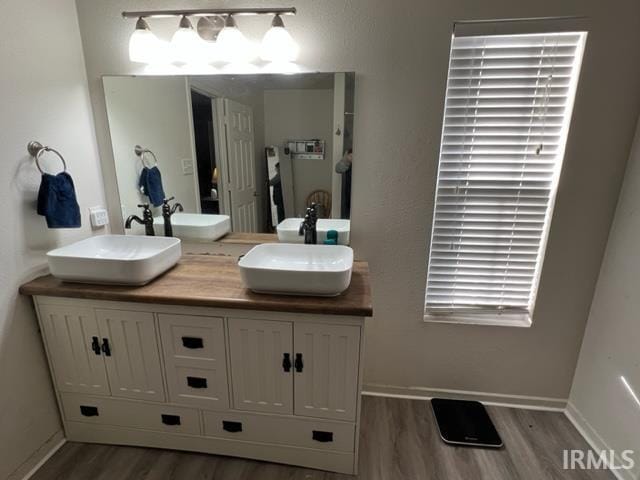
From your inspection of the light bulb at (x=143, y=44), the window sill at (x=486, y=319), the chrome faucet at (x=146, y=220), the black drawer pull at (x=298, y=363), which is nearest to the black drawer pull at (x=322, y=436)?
the black drawer pull at (x=298, y=363)

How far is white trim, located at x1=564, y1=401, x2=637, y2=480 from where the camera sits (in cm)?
150

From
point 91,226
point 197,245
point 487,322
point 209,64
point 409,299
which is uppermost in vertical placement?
point 209,64

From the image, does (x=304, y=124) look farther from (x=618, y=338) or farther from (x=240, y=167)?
(x=618, y=338)

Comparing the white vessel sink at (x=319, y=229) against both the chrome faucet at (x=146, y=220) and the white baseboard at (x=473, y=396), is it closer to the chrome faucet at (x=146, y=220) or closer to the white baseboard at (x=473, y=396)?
the chrome faucet at (x=146, y=220)

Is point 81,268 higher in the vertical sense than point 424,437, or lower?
higher

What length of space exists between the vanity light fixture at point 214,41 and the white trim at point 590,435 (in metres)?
2.47

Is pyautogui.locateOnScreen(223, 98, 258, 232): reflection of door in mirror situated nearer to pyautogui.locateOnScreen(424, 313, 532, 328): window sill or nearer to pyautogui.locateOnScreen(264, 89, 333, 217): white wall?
pyautogui.locateOnScreen(264, 89, 333, 217): white wall

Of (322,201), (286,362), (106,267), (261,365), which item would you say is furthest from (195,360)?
(322,201)

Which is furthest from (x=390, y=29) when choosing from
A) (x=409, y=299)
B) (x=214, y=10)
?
(x=409, y=299)

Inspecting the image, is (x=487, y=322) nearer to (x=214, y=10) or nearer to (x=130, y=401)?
(x=130, y=401)

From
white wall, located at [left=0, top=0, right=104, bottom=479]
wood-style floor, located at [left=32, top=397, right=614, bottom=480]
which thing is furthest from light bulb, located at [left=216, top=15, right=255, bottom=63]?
wood-style floor, located at [left=32, top=397, right=614, bottom=480]

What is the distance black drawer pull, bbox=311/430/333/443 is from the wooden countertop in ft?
2.08

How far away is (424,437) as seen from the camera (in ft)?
5.68

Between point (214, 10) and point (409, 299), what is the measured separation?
6.01 feet
